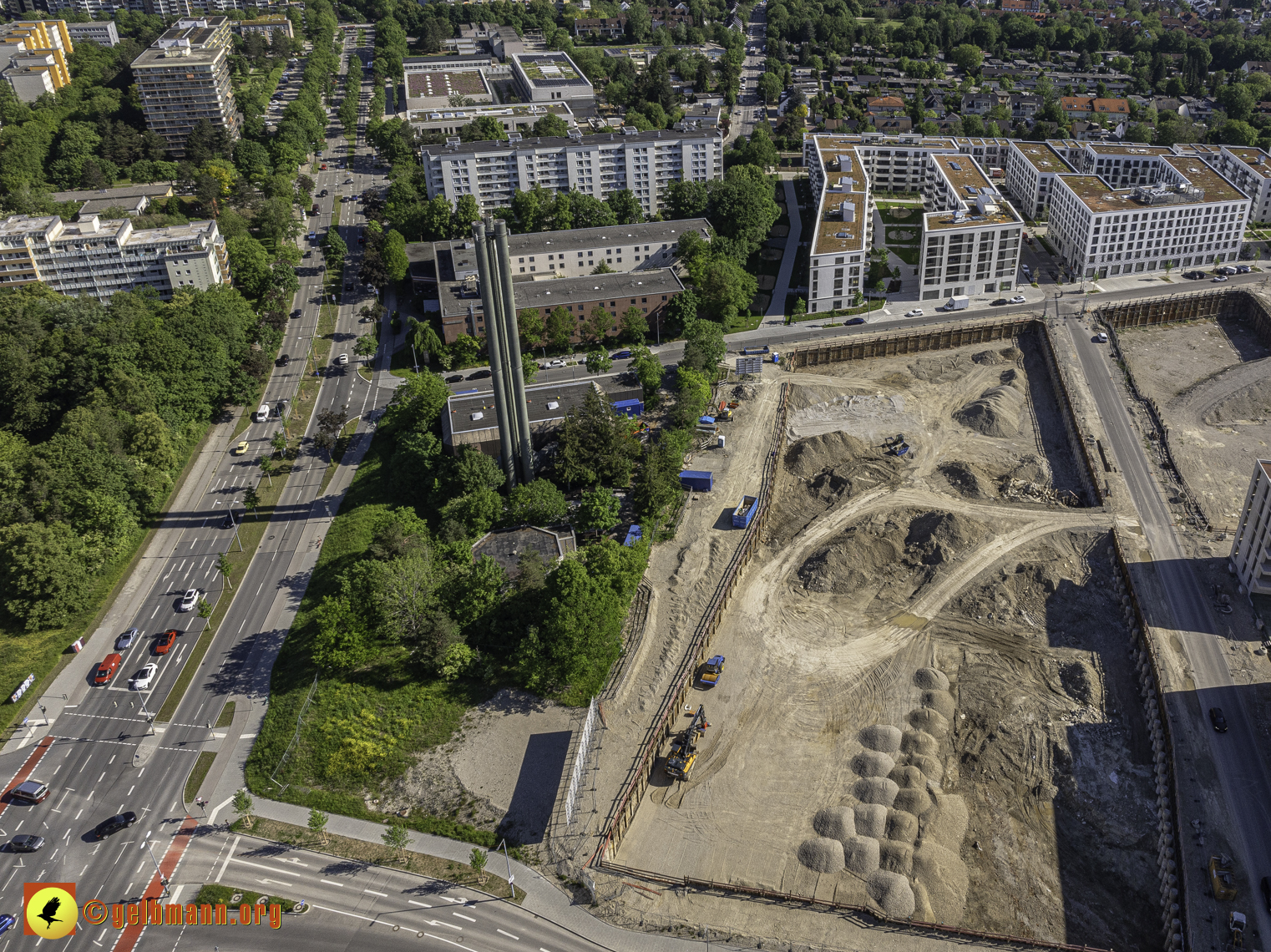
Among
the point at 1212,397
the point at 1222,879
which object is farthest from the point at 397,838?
the point at 1212,397

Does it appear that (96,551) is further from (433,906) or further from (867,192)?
(867,192)

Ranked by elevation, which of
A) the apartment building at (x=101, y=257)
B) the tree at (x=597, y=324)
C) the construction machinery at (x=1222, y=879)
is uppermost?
the apartment building at (x=101, y=257)

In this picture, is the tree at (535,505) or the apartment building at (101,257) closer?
the tree at (535,505)

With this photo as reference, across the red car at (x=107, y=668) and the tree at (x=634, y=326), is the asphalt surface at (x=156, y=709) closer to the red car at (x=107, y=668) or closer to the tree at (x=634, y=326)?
the red car at (x=107, y=668)

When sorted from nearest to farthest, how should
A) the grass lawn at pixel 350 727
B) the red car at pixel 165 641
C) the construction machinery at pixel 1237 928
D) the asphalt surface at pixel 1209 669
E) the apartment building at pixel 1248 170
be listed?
the construction machinery at pixel 1237 928
the asphalt surface at pixel 1209 669
the grass lawn at pixel 350 727
the red car at pixel 165 641
the apartment building at pixel 1248 170

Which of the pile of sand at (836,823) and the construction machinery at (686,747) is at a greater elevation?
the construction machinery at (686,747)

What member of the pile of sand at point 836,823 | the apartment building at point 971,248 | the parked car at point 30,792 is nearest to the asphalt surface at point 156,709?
the parked car at point 30,792

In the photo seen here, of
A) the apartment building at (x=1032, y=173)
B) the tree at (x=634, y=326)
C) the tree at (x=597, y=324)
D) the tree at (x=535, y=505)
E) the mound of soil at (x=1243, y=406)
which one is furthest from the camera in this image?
the apartment building at (x=1032, y=173)

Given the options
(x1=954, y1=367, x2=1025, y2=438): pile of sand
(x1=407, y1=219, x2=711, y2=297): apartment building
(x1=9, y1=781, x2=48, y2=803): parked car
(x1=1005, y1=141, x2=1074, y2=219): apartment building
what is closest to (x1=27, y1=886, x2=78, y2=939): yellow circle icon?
(x1=9, y1=781, x2=48, y2=803): parked car
